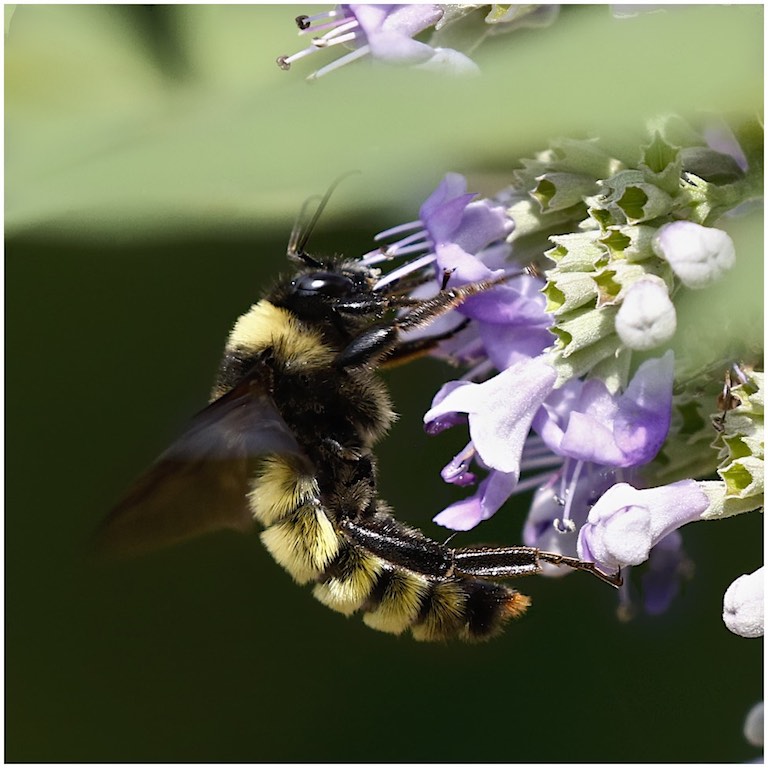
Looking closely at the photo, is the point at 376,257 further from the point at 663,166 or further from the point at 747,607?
the point at 747,607

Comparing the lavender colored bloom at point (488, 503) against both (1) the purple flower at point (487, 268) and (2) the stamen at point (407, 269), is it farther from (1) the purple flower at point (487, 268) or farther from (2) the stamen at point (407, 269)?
(2) the stamen at point (407, 269)

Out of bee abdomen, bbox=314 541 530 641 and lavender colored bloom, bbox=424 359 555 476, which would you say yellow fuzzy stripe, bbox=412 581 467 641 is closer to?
bee abdomen, bbox=314 541 530 641

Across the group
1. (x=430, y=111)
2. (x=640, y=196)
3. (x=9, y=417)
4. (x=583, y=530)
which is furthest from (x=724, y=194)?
(x=9, y=417)

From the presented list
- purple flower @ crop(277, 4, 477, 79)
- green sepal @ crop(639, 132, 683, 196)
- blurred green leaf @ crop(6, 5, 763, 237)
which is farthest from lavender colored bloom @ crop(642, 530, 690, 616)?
blurred green leaf @ crop(6, 5, 763, 237)

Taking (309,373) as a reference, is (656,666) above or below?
below

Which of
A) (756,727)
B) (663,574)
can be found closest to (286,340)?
(663,574)

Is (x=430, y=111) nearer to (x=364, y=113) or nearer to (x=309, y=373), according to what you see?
(x=364, y=113)
